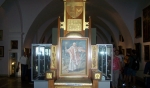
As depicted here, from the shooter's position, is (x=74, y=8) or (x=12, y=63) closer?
(x=74, y=8)

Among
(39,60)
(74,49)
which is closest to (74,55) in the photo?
(74,49)

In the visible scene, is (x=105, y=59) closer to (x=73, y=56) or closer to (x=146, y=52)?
(x=146, y=52)

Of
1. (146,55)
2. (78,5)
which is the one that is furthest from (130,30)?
(78,5)

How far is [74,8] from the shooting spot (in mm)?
8398

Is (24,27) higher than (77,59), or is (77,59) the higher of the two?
(24,27)

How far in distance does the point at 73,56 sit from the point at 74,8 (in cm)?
151

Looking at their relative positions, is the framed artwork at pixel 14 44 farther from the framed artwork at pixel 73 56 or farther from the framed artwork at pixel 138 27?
the framed artwork at pixel 73 56

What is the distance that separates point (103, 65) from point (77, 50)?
12.5 feet

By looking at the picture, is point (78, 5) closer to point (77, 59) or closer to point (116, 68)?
point (77, 59)

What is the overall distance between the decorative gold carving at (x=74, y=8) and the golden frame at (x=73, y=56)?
81cm

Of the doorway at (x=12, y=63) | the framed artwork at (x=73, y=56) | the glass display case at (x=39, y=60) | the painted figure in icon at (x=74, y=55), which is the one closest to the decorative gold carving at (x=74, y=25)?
the framed artwork at (x=73, y=56)

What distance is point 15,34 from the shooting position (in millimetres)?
15461

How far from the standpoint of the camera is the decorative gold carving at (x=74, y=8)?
8.40 m

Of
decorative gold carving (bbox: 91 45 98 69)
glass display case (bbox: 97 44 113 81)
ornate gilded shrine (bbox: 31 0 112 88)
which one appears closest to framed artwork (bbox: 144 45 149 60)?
glass display case (bbox: 97 44 113 81)
